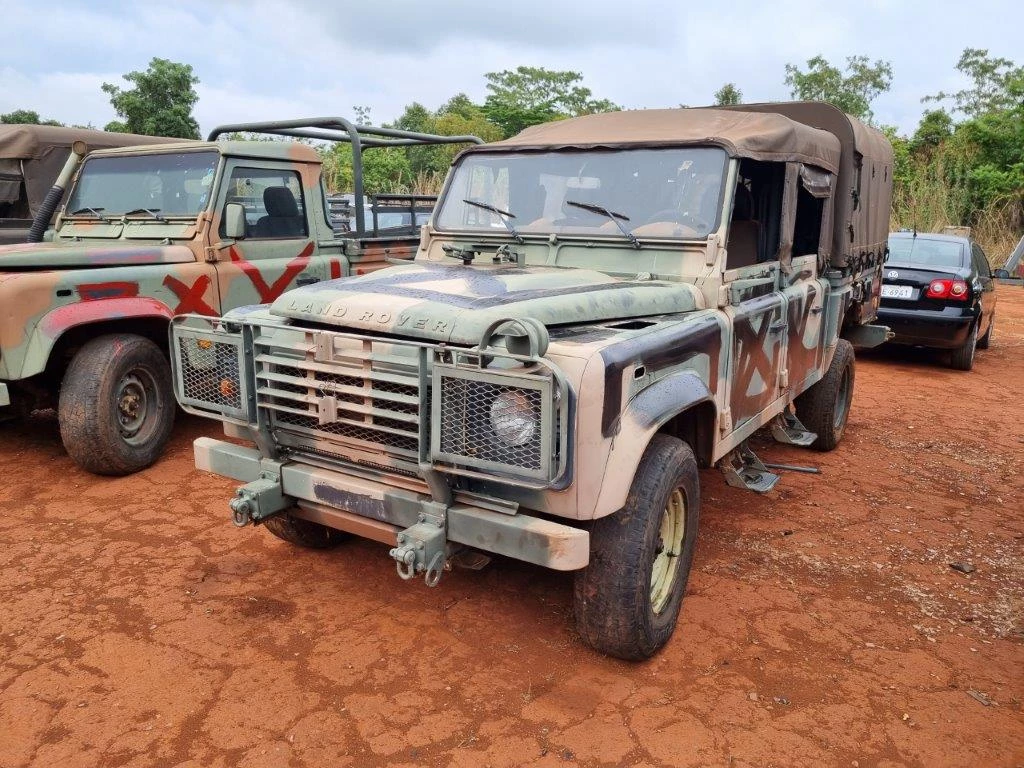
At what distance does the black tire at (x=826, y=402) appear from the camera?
5.57m

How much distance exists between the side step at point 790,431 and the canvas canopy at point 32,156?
682cm

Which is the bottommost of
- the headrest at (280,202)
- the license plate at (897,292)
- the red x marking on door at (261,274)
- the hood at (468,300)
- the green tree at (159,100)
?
the license plate at (897,292)

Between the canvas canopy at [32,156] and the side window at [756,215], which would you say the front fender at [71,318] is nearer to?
the side window at [756,215]

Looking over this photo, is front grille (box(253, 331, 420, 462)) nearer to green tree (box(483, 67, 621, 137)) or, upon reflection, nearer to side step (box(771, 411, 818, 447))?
side step (box(771, 411, 818, 447))

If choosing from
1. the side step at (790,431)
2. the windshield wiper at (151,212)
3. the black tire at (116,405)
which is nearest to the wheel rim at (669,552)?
the side step at (790,431)

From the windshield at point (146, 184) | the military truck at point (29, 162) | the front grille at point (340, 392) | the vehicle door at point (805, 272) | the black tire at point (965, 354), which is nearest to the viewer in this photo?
the front grille at point (340, 392)

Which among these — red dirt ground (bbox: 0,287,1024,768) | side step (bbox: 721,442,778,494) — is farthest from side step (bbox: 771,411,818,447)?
side step (bbox: 721,442,778,494)

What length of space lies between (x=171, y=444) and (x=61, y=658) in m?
2.67

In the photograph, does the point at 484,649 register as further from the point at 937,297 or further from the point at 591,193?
the point at 937,297

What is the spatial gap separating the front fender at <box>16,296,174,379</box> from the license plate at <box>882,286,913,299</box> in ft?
24.1

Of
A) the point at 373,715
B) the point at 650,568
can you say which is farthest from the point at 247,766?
the point at 650,568

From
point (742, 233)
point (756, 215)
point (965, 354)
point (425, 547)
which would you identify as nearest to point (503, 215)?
point (742, 233)

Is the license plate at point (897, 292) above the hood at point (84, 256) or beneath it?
beneath

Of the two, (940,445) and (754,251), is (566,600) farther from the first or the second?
(940,445)
